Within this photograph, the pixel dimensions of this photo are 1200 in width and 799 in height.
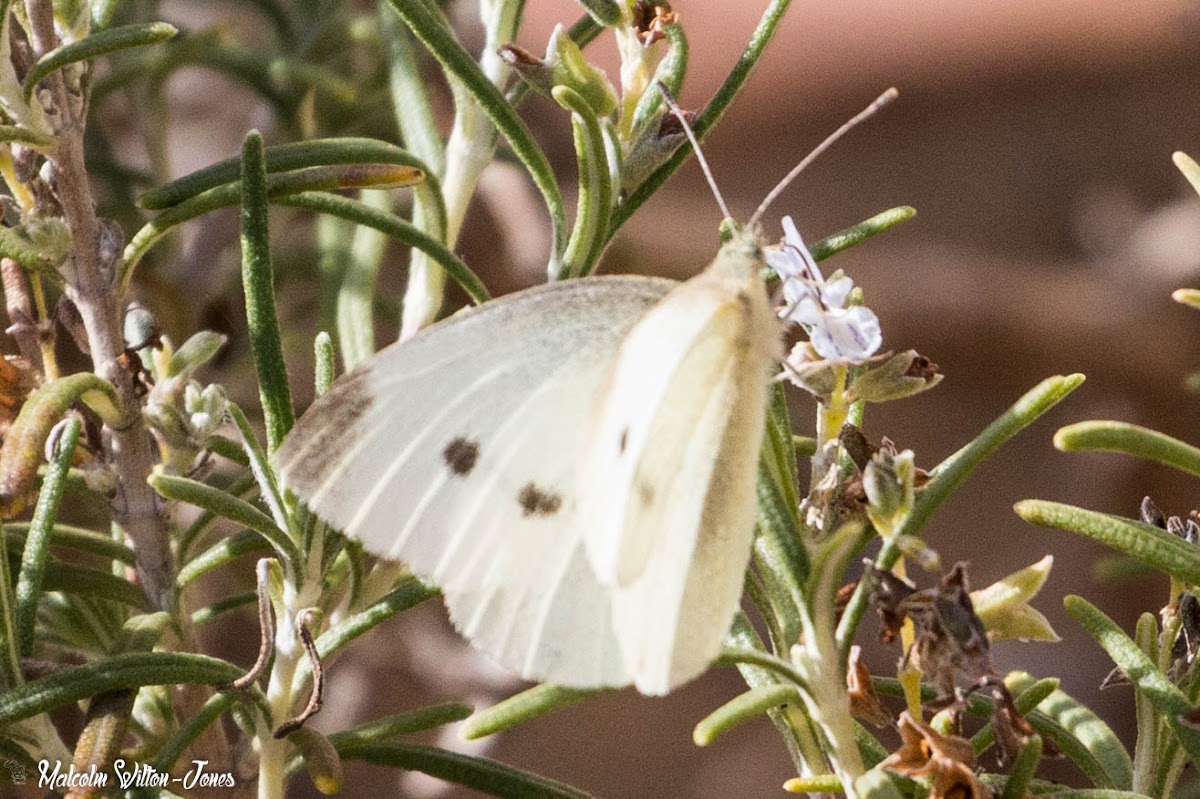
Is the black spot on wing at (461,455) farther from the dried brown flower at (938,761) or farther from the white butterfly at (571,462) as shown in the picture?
the dried brown flower at (938,761)

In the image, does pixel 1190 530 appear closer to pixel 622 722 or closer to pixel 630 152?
pixel 630 152

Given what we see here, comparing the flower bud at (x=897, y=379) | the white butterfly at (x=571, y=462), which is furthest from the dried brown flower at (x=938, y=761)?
the flower bud at (x=897, y=379)

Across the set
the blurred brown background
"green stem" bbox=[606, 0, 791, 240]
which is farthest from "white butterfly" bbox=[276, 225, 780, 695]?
the blurred brown background

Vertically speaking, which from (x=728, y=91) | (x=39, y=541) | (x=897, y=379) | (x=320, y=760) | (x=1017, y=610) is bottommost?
(x=320, y=760)

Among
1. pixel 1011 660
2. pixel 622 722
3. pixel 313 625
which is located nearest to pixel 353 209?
pixel 313 625

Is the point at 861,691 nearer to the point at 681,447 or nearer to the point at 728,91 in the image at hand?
the point at 681,447

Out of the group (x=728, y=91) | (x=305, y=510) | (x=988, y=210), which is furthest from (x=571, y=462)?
(x=988, y=210)

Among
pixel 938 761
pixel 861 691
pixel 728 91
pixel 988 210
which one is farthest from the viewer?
pixel 988 210

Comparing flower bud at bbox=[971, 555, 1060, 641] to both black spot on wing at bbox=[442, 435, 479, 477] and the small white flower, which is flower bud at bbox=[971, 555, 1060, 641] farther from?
black spot on wing at bbox=[442, 435, 479, 477]
